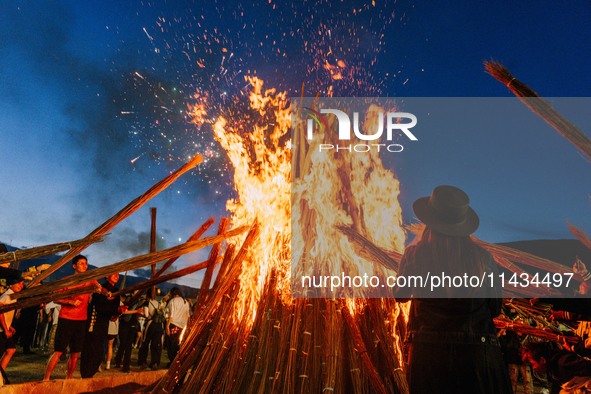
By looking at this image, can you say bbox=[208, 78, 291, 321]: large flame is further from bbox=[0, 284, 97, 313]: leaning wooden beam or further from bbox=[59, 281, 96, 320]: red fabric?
bbox=[59, 281, 96, 320]: red fabric

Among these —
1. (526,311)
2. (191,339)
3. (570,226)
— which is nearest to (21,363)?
(191,339)

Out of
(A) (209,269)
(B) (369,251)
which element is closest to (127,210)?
(A) (209,269)

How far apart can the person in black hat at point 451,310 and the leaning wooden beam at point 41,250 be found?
3.07 m

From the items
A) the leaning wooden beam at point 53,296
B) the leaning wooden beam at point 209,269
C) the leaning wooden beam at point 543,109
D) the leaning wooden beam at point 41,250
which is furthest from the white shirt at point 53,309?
the leaning wooden beam at point 543,109

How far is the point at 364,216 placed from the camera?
21.3ft

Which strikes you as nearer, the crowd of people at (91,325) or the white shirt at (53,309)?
the crowd of people at (91,325)

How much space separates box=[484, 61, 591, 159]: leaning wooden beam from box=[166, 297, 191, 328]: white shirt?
7.80 metres

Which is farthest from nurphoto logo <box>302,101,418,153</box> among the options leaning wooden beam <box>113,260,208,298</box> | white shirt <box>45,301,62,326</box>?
white shirt <box>45,301,62,326</box>

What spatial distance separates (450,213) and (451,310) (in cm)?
63

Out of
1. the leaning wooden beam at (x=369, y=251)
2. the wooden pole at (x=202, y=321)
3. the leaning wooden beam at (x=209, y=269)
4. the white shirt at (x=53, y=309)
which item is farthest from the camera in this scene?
the white shirt at (x=53, y=309)

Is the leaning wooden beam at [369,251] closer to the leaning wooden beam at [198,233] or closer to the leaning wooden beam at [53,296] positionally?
the leaning wooden beam at [198,233]

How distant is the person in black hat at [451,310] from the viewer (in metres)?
2.92

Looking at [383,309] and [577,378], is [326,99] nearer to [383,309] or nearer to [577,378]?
Result: [383,309]

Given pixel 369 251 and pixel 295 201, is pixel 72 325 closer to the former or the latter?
pixel 295 201
